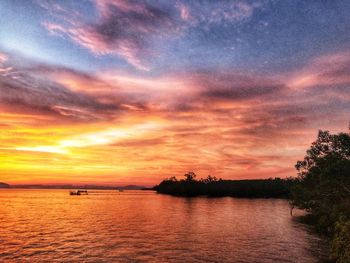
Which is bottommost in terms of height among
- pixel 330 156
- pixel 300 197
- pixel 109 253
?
pixel 109 253

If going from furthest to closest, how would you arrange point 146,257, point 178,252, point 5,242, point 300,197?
point 300,197
point 5,242
point 178,252
point 146,257

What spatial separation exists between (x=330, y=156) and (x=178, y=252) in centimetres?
2578

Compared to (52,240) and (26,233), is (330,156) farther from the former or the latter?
(26,233)

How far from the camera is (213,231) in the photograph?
63719mm

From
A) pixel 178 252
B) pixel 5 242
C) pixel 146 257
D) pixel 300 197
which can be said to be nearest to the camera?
pixel 146 257

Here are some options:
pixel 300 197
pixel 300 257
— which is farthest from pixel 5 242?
pixel 300 197

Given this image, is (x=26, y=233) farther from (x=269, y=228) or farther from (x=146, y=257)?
(x=269, y=228)

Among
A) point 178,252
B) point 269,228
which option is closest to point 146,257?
point 178,252

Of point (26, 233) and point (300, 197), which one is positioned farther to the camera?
point (300, 197)

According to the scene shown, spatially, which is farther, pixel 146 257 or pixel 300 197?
pixel 300 197

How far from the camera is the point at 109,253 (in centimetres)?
4347

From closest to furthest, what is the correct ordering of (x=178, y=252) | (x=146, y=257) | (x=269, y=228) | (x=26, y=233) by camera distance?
(x=146, y=257) < (x=178, y=252) < (x=26, y=233) < (x=269, y=228)

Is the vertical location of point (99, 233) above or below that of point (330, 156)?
below

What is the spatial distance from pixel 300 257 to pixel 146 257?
2047 centimetres
